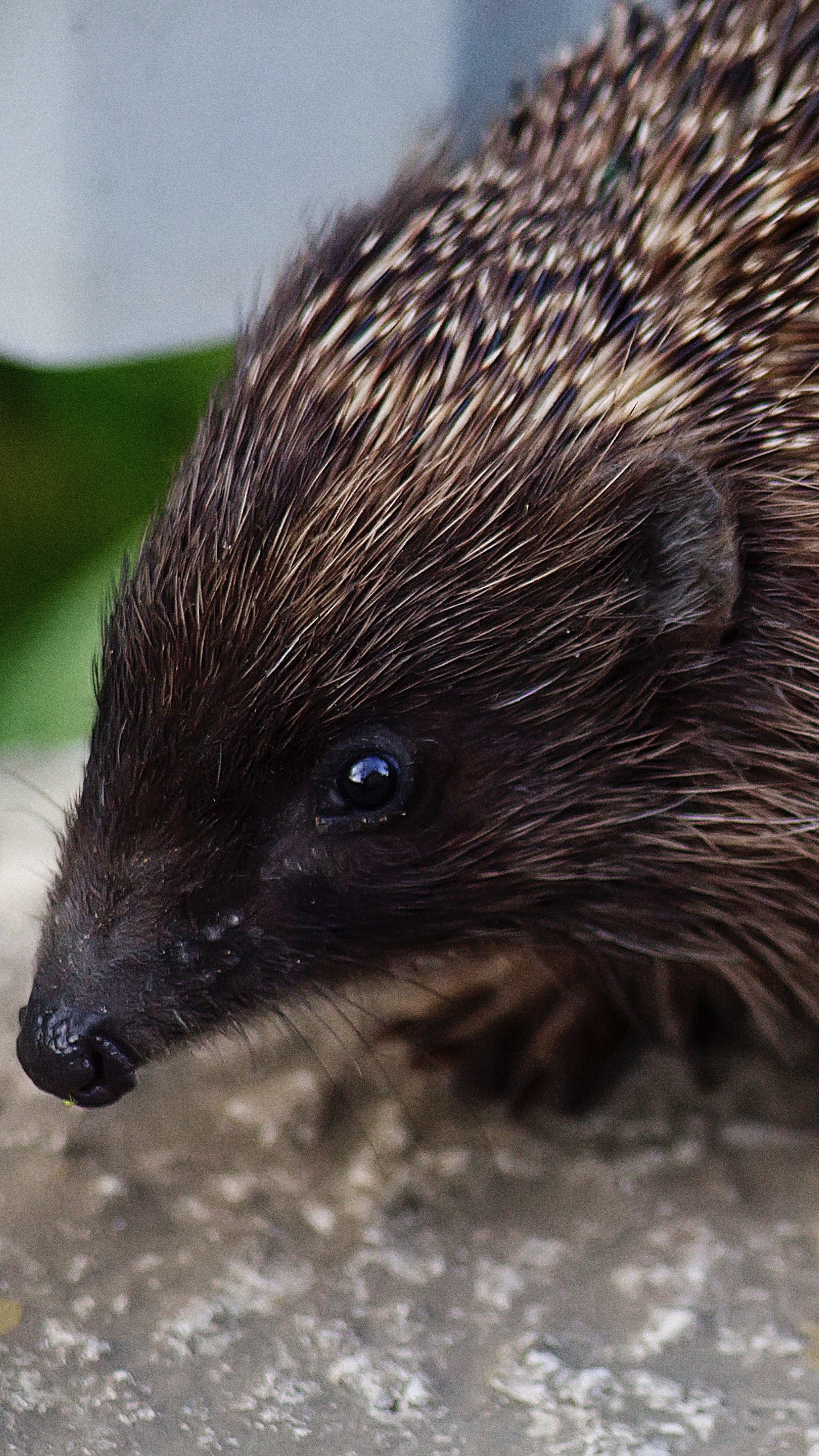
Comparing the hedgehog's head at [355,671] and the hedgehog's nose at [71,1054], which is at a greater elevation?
the hedgehog's head at [355,671]

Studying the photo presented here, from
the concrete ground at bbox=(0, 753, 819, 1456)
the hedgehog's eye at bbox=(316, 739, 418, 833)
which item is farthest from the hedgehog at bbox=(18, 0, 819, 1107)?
the concrete ground at bbox=(0, 753, 819, 1456)

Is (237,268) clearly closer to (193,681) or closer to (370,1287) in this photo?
(193,681)

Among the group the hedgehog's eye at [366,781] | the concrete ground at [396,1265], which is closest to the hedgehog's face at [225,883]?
the hedgehog's eye at [366,781]

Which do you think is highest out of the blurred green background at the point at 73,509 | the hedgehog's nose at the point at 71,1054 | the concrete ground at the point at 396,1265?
the blurred green background at the point at 73,509

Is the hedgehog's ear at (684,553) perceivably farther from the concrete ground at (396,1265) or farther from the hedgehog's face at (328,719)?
the concrete ground at (396,1265)

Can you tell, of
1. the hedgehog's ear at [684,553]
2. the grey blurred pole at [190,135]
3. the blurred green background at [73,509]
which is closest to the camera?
the hedgehog's ear at [684,553]

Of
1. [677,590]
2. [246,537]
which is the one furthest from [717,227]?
[246,537]
